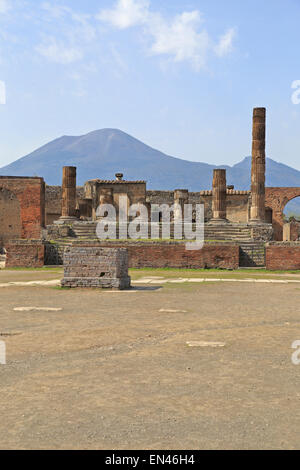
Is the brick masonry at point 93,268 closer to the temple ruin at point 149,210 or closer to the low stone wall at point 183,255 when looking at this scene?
the low stone wall at point 183,255

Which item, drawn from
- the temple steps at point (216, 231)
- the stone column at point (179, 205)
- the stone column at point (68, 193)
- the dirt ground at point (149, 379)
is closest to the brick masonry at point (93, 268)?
the dirt ground at point (149, 379)

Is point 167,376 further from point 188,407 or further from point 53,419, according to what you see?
point 53,419

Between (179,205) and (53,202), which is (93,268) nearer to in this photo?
(179,205)

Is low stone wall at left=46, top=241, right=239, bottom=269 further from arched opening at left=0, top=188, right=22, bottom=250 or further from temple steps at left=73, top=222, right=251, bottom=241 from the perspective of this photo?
arched opening at left=0, top=188, right=22, bottom=250

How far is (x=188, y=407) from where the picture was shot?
378 cm

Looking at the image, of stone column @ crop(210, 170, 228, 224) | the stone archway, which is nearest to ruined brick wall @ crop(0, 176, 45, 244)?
stone column @ crop(210, 170, 228, 224)

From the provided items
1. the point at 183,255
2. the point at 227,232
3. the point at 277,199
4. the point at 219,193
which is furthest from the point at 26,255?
the point at 277,199

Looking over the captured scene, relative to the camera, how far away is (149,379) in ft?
14.9

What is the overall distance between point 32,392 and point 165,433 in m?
1.37

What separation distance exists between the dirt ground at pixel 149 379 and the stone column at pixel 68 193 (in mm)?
18617

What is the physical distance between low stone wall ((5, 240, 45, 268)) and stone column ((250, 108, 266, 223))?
1075cm

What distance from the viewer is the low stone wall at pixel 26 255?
65.5 ft
